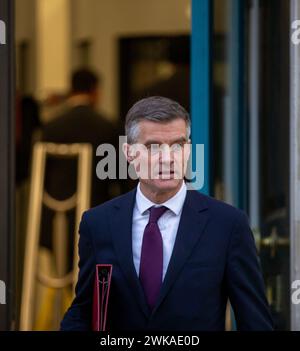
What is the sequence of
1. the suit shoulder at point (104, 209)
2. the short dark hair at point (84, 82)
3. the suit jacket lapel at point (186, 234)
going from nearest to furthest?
the suit jacket lapel at point (186, 234), the suit shoulder at point (104, 209), the short dark hair at point (84, 82)

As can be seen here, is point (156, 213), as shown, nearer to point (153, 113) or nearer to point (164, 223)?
point (164, 223)

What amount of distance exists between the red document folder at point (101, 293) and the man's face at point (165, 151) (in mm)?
276

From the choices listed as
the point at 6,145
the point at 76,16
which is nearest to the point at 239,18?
the point at 6,145

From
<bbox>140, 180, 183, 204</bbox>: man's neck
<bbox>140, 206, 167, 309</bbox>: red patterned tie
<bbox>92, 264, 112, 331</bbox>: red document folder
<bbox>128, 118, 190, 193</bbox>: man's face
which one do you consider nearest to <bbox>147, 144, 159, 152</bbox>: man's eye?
<bbox>128, 118, 190, 193</bbox>: man's face

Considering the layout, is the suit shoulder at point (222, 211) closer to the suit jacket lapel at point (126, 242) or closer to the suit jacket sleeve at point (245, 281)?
the suit jacket sleeve at point (245, 281)

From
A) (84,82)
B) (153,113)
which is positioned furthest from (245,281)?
(84,82)

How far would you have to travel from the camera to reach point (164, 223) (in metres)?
3.02

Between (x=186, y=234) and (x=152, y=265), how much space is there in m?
0.13

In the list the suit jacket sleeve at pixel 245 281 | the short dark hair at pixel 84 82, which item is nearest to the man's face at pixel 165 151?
the suit jacket sleeve at pixel 245 281

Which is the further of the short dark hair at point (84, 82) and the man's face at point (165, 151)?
the short dark hair at point (84, 82)

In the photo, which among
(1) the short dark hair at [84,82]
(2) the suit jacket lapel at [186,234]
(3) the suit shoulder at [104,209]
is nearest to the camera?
(2) the suit jacket lapel at [186,234]

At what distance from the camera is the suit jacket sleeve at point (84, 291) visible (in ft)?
9.93

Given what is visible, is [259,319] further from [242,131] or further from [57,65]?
[57,65]

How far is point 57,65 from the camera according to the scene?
31.3 feet
